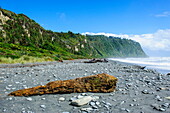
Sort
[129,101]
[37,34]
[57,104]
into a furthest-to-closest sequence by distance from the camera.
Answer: [37,34]
[129,101]
[57,104]

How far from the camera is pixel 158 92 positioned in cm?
700

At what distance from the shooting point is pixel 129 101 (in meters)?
5.76

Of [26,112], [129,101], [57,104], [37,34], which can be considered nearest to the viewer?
[26,112]

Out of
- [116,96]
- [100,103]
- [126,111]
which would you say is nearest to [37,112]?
[100,103]

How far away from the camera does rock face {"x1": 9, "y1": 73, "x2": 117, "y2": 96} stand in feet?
21.0

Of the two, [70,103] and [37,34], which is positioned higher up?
[37,34]

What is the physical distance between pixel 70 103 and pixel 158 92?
4.56 meters

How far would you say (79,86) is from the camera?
22.1 ft

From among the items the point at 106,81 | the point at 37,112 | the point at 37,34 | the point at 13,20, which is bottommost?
the point at 37,112

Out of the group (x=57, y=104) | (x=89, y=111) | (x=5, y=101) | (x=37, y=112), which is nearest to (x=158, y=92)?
(x=89, y=111)

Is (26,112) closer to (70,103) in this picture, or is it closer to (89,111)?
(70,103)

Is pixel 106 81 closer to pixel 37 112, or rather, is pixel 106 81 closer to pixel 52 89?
pixel 52 89

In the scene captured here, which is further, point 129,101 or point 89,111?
point 129,101

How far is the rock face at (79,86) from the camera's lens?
21.0 ft
